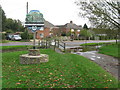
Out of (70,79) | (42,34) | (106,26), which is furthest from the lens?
(42,34)

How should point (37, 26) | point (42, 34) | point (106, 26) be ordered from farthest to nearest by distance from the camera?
point (42, 34) < point (106, 26) < point (37, 26)

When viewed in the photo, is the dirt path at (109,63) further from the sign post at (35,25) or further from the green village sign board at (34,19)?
the green village sign board at (34,19)

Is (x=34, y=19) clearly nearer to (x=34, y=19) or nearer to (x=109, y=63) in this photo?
(x=34, y=19)

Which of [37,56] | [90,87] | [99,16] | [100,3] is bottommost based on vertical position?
[90,87]

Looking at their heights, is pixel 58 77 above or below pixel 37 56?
below

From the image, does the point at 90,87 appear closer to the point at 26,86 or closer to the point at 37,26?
the point at 26,86

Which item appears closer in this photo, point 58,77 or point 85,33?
point 58,77

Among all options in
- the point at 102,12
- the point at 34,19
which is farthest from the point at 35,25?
the point at 102,12

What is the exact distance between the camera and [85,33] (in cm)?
4297

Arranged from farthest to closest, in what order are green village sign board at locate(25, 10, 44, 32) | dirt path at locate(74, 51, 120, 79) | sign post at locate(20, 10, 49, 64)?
green village sign board at locate(25, 10, 44, 32) → sign post at locate(20, 10, 49, 64) → dirt path at locate(74, 51, 120, 79)

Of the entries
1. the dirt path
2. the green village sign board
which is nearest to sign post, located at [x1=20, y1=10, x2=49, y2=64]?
the green village sign board

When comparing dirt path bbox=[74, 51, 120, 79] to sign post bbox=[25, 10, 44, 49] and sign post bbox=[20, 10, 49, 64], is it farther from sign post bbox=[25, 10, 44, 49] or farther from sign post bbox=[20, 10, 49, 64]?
sign post bbox=[25, 10, 44, 49]

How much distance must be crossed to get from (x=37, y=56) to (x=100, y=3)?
6952mm

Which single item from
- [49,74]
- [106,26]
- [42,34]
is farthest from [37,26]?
[42,34]
